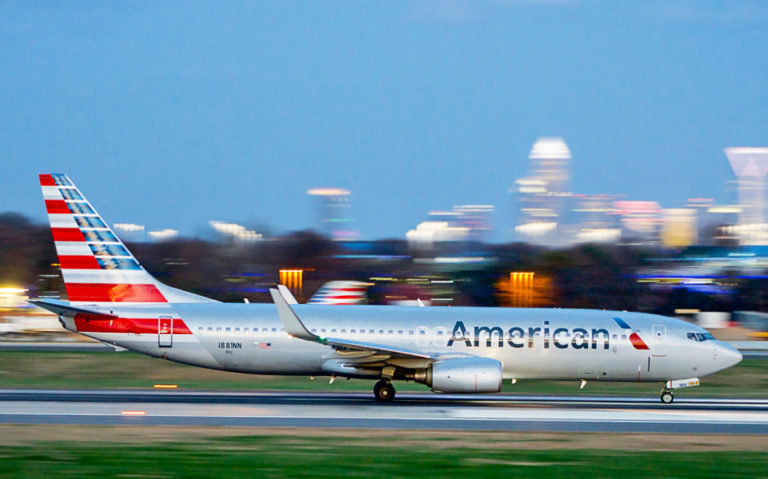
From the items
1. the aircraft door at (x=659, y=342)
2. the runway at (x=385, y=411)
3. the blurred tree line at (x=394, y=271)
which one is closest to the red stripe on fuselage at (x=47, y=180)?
the runway at (x=385, y=411)

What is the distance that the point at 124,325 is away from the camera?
79.2ft

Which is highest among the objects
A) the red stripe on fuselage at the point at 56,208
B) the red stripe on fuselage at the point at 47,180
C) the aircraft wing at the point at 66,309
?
the red stripe on fuselage at the point at 47,180

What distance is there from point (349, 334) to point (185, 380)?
8.04 meters

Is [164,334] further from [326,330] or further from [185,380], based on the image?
[185,380]

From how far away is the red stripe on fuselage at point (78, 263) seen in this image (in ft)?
81.2

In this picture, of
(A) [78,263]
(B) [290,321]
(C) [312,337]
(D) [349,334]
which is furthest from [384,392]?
(A) [78,263]

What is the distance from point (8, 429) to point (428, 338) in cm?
1097

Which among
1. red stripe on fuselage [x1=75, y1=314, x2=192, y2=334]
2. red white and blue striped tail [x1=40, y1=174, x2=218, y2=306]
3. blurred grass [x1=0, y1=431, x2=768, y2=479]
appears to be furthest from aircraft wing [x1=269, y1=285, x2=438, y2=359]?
blurred grass [x1=0, y1=431, x2=768, y2=479]

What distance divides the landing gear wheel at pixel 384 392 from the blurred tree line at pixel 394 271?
A: 52.3 m

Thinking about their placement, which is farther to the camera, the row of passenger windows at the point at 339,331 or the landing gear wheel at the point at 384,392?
the row of passenger windows at the point at 339,331

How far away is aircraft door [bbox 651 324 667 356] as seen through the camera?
24359mm

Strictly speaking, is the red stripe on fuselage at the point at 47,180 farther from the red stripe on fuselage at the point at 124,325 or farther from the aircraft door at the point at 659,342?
the aircraft door at the point at 659,342

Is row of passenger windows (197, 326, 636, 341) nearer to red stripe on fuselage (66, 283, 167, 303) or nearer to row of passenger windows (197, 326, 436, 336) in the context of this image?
row of passenger windows (197, 326, 436, 336)

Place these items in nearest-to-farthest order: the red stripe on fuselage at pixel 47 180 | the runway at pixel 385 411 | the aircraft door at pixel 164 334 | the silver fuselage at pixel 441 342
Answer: the runway at pixel 385 411
the silver fuselage at pixel 441 342
the aircraft door at pixel 164 334
the red stripe on fuselage at pixel 47 180
